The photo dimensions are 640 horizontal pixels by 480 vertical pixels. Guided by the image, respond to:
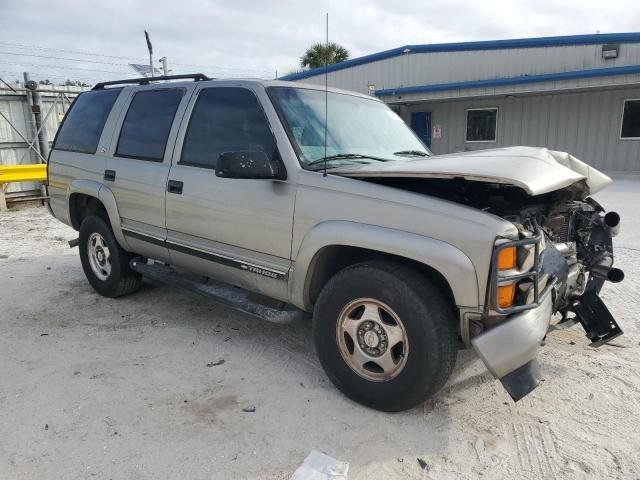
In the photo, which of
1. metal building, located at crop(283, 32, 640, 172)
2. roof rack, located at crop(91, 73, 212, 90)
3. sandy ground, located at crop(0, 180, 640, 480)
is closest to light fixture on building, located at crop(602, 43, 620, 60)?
metal building, located at crop(283, 32, 640, 172)

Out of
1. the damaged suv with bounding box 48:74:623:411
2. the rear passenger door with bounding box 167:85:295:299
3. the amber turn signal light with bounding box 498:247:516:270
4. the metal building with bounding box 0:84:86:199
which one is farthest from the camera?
the metal building with bounding box 0:84:86:199

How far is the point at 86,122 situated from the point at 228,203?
249 centimetres

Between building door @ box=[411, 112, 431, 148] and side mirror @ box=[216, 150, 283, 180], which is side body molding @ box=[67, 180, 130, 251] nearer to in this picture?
side mirror @ box=[216, 150, 283, 180]

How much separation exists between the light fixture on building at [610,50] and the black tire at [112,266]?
49.5ft

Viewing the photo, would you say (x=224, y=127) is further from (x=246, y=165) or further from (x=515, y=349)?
(x=515, y=349)

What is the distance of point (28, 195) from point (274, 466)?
449 inches

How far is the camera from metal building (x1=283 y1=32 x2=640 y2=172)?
14.3m

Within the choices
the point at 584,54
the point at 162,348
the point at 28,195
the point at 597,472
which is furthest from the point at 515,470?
the point at 584,54

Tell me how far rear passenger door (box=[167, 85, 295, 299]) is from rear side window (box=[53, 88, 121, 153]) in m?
1.38

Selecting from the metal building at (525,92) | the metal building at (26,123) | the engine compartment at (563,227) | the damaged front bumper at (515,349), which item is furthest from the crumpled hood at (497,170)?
the metal building at (525,92)

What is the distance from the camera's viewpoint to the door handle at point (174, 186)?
3820 mm

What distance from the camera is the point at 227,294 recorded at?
3787mm

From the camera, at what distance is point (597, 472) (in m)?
2.46

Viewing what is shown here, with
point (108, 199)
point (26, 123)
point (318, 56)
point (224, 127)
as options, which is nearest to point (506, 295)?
point (224, 127)
